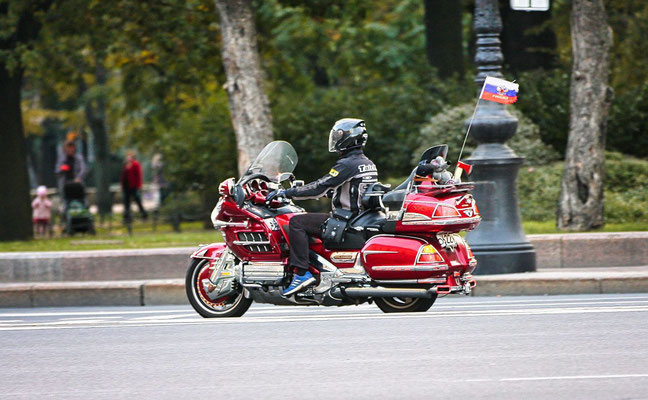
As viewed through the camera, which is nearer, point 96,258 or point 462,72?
point 96,258

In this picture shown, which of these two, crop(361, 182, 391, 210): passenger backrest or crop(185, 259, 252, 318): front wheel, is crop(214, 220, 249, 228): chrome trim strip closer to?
crop(185, 259, 252, 318): front wheel

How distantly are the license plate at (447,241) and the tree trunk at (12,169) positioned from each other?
574 inches

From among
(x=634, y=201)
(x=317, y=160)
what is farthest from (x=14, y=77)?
(x=634, y=201)

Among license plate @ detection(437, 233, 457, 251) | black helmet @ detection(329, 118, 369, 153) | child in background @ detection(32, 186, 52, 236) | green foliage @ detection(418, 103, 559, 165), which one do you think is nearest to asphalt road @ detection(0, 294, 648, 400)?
license plate @ detection(437, 233, 457, 251)

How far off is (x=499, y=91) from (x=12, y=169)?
43.5ft

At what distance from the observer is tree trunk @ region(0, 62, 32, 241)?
23734mm

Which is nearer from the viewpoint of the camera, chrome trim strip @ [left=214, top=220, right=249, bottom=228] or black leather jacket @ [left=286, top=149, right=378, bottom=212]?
black leather jacket @ [left=286, top=149, right=378, bottom=212]

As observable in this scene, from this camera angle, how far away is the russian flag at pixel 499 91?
43.3ft

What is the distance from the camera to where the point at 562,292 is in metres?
13.5

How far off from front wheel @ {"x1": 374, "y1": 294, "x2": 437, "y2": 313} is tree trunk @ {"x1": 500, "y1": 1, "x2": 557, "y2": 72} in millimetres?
16144

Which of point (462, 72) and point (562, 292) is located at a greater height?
point (462, 72)

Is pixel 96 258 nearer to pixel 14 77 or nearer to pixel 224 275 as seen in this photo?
pixel 224 275

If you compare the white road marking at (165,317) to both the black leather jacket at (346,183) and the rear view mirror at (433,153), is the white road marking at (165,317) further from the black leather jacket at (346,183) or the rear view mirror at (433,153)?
the rear view mirror at (433,153)

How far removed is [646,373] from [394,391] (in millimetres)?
1628
